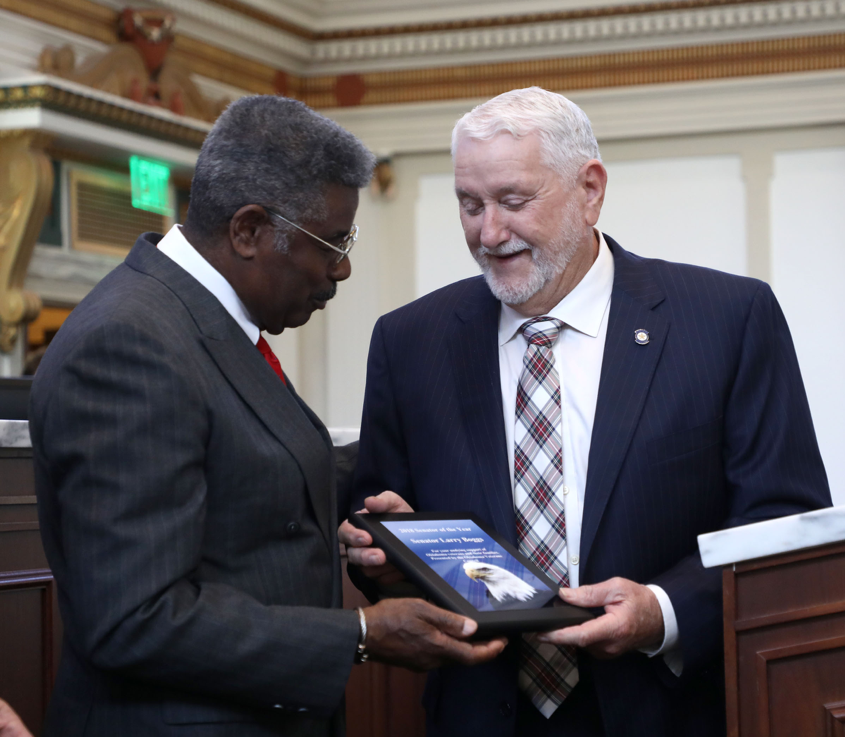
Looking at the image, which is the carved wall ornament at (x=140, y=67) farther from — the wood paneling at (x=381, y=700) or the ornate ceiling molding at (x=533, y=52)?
the wood paneling at (x=381, y=700)

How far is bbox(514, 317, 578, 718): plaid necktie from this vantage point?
173 cm

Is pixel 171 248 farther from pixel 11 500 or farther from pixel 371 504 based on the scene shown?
pixel 11 500

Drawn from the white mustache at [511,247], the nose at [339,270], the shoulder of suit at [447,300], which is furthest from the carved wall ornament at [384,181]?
the nose at [339,270]

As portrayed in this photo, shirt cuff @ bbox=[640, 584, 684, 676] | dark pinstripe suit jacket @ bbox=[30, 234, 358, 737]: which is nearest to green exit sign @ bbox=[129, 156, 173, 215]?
dark pinstripe suit jacket @ bbox=[30, 234, 358, 737]

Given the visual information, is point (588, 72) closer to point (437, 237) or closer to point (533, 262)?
point (437, 237)

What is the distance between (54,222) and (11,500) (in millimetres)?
3757

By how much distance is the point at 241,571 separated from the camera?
4.69 feet

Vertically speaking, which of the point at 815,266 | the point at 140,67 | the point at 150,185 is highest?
the point at 140,67

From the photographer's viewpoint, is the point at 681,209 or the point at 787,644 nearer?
the point at 787,644

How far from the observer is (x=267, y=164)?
148 cm

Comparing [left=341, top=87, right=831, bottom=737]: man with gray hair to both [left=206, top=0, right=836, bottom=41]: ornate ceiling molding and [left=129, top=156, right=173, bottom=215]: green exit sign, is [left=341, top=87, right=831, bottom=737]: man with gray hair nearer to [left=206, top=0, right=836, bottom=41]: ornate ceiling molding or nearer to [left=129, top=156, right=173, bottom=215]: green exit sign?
[left=129, top=156, right=173, bottom=215]: green exit sign

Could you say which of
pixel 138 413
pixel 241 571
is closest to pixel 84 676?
pixel 241 571

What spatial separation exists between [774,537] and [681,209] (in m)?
5.70

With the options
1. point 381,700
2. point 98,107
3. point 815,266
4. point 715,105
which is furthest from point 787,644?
point 715,105
